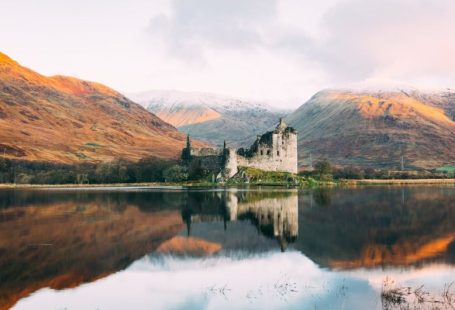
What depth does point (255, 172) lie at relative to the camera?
8681 centimetres

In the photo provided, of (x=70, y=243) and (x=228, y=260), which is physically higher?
(x=70, y=243)

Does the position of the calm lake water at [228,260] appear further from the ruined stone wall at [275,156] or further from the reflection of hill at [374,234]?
the ruined stone wall at [275,156]

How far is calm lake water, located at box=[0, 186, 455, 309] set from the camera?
1659 centimetres

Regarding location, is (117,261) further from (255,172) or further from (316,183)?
(316,183)

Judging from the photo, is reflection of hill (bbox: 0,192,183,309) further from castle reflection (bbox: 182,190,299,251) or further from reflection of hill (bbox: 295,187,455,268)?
reflection of hill (bbox: 295,187,455,268)

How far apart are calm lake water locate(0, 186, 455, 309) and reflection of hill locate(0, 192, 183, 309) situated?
2.7 inches

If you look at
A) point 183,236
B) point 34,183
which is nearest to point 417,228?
point 183,236

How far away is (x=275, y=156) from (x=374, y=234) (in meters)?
60.6

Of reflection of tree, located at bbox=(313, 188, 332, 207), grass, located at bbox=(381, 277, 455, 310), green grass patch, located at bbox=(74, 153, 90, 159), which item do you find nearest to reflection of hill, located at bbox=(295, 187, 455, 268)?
reflection of tree, located at bbox=(313, 188, 332, 207)

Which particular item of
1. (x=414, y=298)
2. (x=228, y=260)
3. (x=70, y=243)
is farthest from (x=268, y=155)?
(x=414, y=298)

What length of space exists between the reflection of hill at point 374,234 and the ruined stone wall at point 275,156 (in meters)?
42.8

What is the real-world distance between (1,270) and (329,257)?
14409mm

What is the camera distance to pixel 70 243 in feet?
87.5

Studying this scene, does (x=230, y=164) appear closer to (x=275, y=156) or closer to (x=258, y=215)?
(x=275, y=156)
